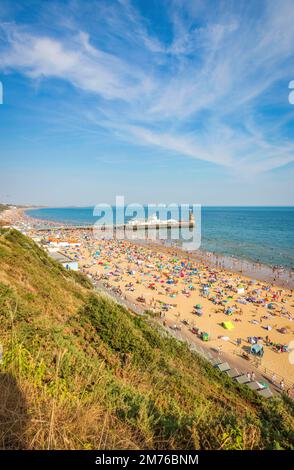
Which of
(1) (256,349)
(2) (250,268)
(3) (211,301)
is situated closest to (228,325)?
(1) (256,349)

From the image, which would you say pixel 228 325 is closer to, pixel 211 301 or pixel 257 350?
pixel 257 350

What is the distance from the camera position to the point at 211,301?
1016 inches

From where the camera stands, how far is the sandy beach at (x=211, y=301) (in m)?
17.1

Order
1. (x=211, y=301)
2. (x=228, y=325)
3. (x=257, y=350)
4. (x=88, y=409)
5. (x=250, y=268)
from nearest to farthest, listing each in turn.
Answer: (x=88, y=409) → (x=257, y=350) → (x=228, y=325) → (x=211, y=301) → (x=250, y=268)

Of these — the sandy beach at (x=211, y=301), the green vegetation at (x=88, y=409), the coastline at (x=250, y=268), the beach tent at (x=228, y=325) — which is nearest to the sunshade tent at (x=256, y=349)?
the sandy beach at (x=211, y=301)

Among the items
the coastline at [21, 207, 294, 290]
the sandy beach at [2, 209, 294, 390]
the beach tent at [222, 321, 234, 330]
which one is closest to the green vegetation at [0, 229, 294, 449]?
the sandy beach at [2, 209, 294, 390]

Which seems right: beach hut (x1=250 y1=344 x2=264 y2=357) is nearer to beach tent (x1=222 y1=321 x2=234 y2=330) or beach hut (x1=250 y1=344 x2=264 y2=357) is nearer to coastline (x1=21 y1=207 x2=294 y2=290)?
beach tent (x1=222 y1=321 x2=234 y2=330)

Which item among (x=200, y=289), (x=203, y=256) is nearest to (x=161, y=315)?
(x=200, y=289)

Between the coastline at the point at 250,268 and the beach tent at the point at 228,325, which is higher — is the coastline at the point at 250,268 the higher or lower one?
the higher one

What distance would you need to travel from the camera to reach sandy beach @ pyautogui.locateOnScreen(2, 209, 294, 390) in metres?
17.1

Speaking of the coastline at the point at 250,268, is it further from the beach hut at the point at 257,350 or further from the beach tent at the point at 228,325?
the beach hut at the point at 257,350

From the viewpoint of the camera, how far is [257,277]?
3469cm

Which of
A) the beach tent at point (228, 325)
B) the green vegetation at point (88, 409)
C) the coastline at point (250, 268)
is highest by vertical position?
the green vegetation at point (88, 409)
